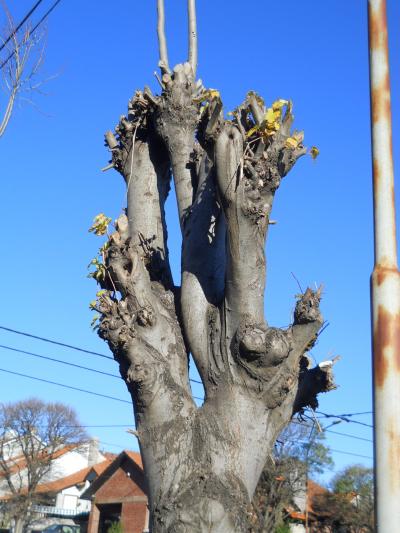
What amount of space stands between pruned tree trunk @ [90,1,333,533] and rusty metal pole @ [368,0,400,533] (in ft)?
4.03

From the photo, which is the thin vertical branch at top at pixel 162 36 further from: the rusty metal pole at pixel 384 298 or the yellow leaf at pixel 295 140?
the rusty metal pole at pixel 384 298

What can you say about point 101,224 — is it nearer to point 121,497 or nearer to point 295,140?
point 295,140

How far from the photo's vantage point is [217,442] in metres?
5.02

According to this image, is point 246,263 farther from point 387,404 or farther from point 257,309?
point 387,404

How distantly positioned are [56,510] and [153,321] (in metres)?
56.4

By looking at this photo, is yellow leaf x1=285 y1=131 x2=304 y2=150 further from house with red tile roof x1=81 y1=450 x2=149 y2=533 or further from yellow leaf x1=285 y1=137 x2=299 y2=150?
house with red tile roof x1=81 y1=450 x2=149 y2=533

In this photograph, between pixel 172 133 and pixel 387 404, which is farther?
pixel 172 133

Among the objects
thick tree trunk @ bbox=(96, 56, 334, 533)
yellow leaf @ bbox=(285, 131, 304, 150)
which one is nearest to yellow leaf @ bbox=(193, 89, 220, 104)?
thick tree trunk @ bbox=(96, 56, 334, 533)

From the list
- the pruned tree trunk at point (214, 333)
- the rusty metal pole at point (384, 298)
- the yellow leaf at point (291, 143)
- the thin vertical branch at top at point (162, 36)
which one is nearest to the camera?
the rusty metal pole at point (384, 298)

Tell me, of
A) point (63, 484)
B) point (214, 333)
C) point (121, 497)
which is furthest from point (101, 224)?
point (63, 484)

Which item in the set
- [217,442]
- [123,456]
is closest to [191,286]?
[217,442]

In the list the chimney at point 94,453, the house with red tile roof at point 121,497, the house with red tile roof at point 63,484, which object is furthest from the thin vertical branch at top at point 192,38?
the chimney at point 94,453

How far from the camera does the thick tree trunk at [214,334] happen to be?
16.4 ft

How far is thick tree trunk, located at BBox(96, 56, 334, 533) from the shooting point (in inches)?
197
